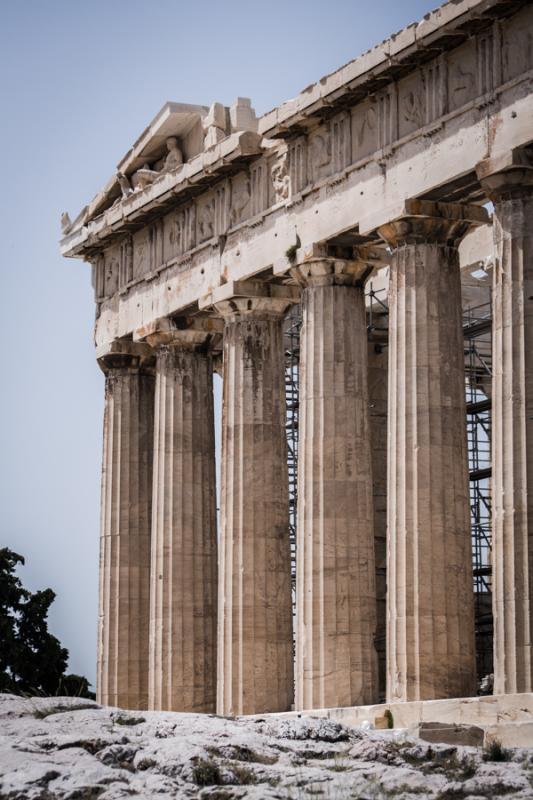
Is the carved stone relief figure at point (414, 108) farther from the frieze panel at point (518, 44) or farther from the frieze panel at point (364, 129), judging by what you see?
the frieze panel at point (518, 44)

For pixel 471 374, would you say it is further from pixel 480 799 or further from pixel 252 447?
pixel 480 799

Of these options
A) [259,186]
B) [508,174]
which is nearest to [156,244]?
[259,186]

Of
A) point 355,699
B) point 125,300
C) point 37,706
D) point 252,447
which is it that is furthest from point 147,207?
point 37,706

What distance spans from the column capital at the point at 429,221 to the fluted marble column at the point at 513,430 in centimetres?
296

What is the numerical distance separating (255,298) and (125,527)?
9.28 m

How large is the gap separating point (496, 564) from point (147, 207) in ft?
58.4

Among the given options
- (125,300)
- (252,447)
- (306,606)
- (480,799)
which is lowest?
A: (480,799)

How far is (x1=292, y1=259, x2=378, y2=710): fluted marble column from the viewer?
4359 centimetres

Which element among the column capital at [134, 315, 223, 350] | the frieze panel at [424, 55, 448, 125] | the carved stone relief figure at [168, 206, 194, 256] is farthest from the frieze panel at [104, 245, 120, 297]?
the frieze panel at [424, 55, 448, 125]

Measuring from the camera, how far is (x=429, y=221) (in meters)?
42.0

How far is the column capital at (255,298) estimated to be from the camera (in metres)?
48.4

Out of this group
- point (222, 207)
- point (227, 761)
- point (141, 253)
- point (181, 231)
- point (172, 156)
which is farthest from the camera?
point (141, 253)

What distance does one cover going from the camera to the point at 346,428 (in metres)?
44.6

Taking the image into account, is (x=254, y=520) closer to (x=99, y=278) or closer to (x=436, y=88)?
(x=99, y=278)
